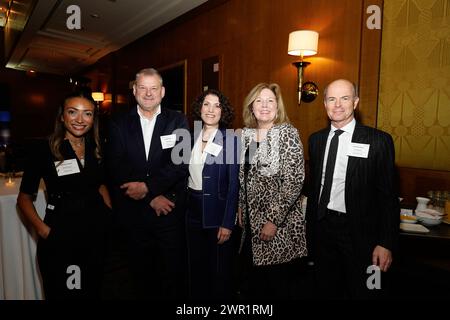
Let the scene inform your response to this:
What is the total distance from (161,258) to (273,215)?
807mm

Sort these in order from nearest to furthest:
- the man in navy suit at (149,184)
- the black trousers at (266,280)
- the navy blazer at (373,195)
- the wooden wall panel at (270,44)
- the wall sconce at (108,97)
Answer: the navy blazer at (373,195)
the man in navy suit at (149,184)
the black trousers at (266,280)
the wooden wall panel at (270,44)
the wall sconce at (108,97)

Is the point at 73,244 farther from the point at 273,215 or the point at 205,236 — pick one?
the point at 273,215

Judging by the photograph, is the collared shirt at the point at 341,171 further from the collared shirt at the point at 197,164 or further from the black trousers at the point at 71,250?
the black trousers at the point at 71,250

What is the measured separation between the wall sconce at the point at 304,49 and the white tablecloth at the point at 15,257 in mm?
2777

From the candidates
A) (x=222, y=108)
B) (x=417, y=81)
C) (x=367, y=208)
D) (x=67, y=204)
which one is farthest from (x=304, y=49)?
(x=67, y=204)

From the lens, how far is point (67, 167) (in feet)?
5.25

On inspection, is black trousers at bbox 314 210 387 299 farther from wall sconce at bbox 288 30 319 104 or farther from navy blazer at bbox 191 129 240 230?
wall sconce at bbox 288 30 319 104

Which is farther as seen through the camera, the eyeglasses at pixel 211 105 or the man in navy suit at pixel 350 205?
the eyeglasses at pixel 211 105

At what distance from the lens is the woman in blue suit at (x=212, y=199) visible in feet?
6.12

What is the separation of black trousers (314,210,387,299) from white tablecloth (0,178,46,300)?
1.99m

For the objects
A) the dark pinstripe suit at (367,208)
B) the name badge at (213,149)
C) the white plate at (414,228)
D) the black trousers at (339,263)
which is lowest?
the black trousers at (339,263)

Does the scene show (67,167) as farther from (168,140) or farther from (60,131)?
(168,140)

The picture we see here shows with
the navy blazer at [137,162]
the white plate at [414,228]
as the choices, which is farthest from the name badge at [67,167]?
the white plate at [414,228]

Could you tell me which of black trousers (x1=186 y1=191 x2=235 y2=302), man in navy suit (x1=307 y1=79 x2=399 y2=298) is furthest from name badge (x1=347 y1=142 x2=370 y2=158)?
black trousers (x1=186 y1=191 x2=235 y2=302)
